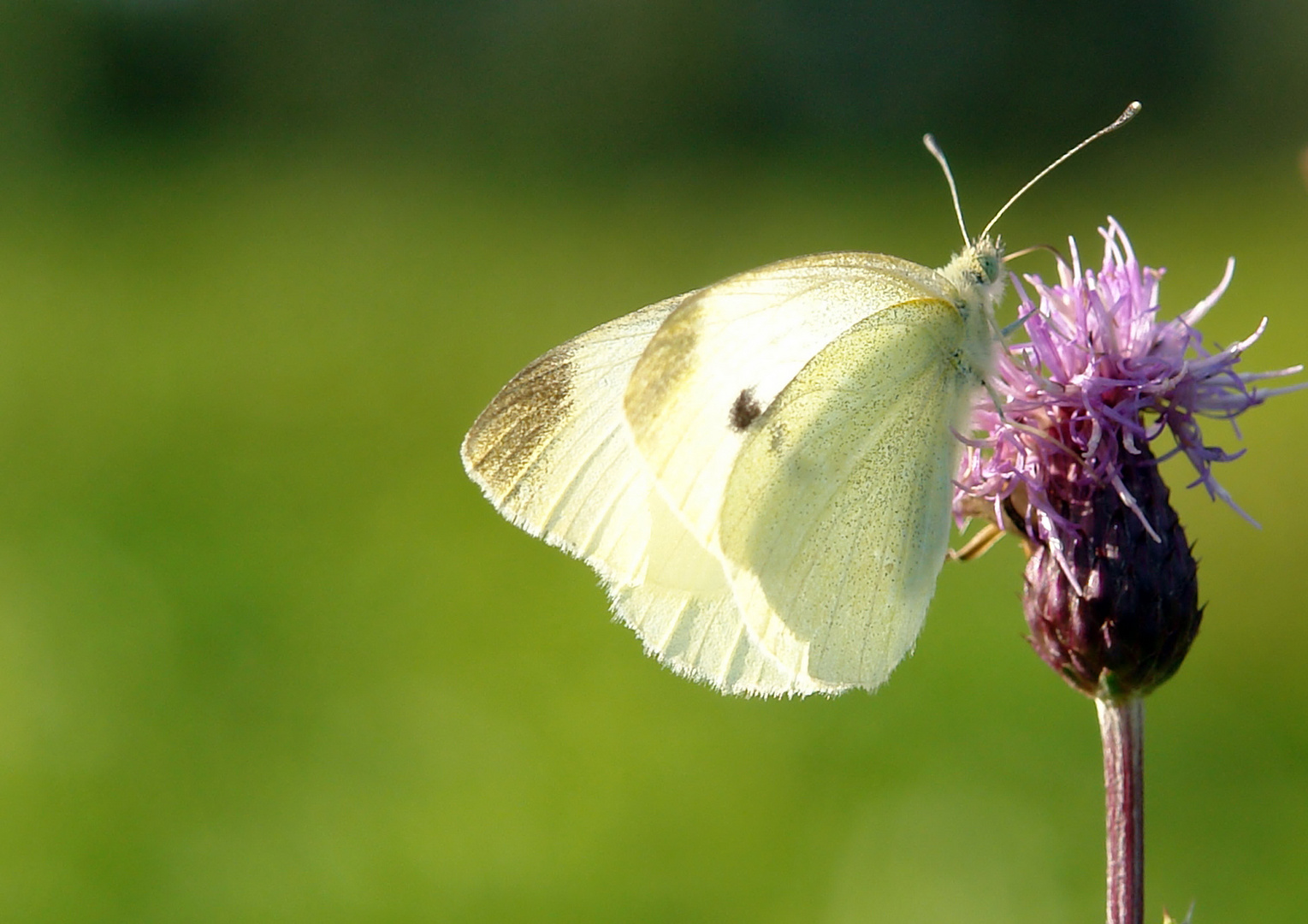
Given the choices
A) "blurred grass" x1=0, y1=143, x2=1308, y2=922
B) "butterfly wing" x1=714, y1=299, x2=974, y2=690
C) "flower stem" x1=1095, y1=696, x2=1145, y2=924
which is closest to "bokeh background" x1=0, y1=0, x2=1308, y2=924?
"blurred grass" x1=0, y1=143, x2=1308, y2=922

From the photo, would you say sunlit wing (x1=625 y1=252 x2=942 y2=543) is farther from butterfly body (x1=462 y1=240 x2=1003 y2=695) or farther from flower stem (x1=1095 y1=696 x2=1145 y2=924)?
flower stem (x1=1095 y1=696 x2=1145 y2=924)

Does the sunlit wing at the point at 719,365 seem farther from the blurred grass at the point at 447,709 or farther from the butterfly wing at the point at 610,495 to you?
the blurred grass at the point at 447,709

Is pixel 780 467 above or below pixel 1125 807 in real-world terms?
above

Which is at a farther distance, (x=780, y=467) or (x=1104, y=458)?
(x=780, y=467)

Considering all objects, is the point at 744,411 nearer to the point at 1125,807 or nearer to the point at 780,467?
the point at 780,467

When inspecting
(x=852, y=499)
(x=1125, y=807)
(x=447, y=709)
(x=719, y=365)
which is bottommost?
(x=447, y=709)

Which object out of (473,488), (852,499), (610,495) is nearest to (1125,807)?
(852,499)

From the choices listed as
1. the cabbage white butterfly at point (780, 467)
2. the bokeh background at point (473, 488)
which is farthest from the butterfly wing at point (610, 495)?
the bokeh background at point (473, 488)

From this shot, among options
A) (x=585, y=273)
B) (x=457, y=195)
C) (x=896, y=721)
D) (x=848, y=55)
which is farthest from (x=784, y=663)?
(x=848, y=55)
